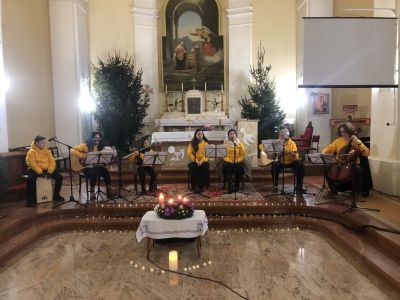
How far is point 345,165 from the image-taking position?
624 centimetres

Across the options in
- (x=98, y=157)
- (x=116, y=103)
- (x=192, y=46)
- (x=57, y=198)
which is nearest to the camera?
(x=98, y=157)

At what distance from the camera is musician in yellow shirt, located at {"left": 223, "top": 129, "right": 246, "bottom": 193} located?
287 inches

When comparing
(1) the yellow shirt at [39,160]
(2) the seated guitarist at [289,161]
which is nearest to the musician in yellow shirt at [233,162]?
(2) the seated guitarist at [289,161]

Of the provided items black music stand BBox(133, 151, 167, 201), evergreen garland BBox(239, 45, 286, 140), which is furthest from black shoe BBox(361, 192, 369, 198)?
evergreen garland BBox(239, 45, 286, 140)

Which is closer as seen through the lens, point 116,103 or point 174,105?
point 116,103

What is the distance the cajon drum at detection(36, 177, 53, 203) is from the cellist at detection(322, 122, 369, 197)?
519 cm

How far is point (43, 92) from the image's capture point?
10625 millimetres

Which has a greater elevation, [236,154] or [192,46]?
[192,46]

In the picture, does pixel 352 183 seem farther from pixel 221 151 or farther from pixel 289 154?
pixel 221 151

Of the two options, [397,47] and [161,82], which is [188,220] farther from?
[161,82]

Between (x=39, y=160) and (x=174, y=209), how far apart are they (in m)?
3.26

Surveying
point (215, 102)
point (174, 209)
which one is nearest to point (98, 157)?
point (174, 209)

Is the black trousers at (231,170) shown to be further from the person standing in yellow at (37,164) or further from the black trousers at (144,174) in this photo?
the person standing in yellow at (37,164)

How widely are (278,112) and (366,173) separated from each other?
4985 millimetres
